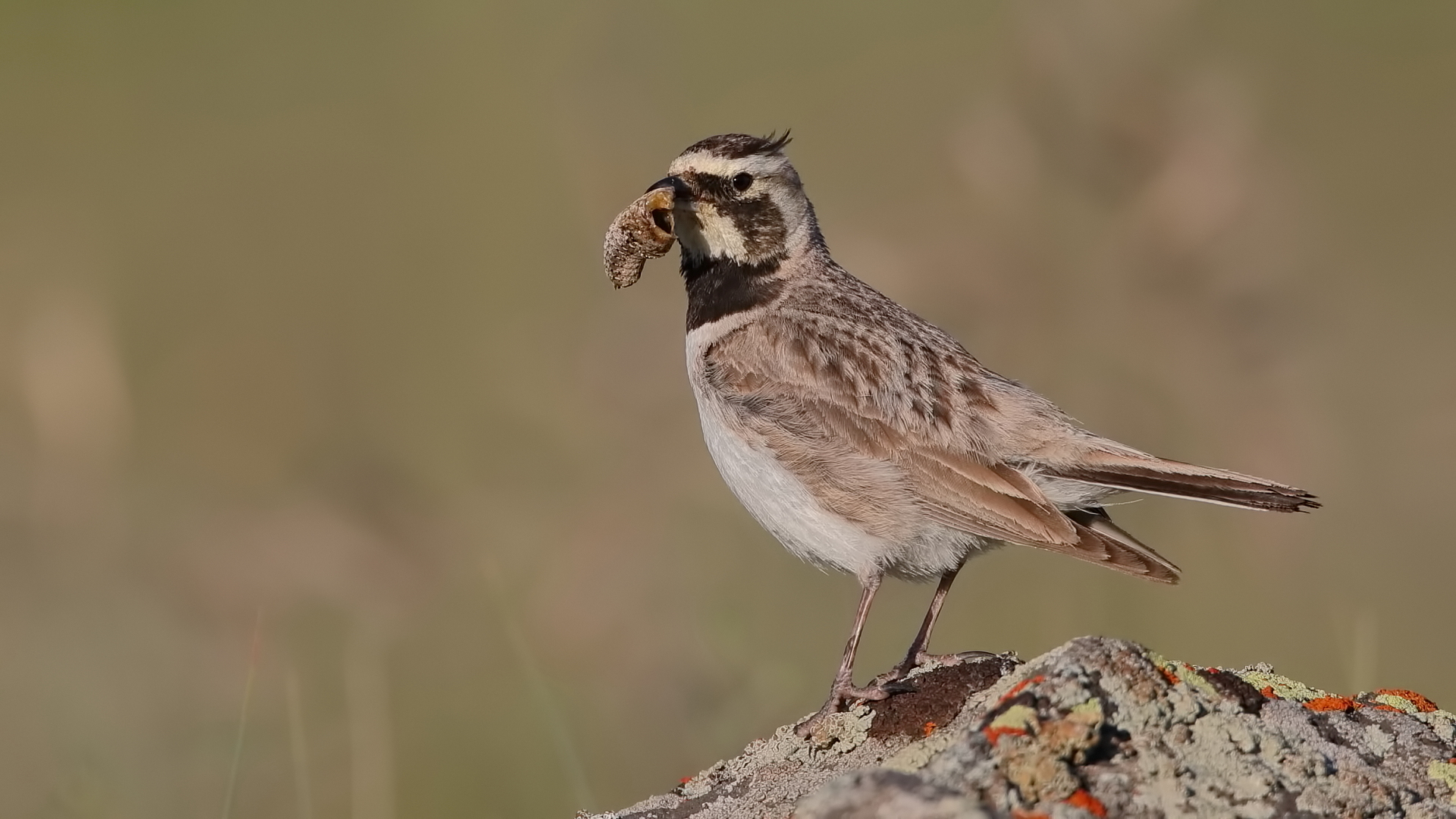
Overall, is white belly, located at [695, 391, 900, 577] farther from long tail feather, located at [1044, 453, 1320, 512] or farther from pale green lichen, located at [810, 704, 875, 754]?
pale green lichen, located at [810, 704, 875, 754]

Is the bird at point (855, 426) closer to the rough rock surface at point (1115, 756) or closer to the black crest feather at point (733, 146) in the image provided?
the black crest feather at point (733, 146)

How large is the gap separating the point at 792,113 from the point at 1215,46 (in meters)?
9.17

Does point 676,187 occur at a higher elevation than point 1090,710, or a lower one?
higher

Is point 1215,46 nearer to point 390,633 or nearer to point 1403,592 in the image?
point 1403,592

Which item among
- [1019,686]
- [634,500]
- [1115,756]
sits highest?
[634,500]

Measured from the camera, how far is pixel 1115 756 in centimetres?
369

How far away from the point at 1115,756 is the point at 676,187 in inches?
146

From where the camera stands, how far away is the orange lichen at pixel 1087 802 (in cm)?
349

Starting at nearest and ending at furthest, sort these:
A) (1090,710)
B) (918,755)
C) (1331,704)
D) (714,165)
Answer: (1090,710), (918,755), (1331,704), (714,165)

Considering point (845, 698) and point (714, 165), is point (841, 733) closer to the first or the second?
point (845, 698)

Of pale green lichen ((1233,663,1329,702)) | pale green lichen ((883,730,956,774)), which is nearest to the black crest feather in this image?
pale green lichen ((1233,663,1329,702))

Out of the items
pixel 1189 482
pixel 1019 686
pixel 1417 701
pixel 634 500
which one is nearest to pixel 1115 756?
pixel 1019 686

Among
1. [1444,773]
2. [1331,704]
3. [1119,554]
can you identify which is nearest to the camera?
[1444,773]

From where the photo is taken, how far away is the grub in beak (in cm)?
682
